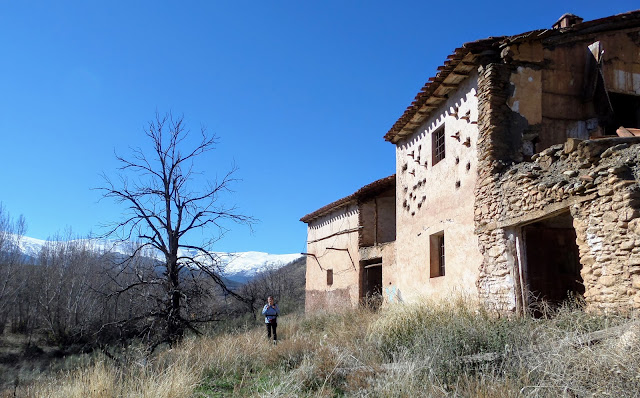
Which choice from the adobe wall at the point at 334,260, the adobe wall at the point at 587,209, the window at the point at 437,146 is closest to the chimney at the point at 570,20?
the window at the point at 437,146

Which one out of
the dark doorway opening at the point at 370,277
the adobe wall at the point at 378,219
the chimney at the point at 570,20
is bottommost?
the dark doorway opening at the point at 370,277

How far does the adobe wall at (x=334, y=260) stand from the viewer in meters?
17.8

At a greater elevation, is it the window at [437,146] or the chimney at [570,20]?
the chimney at [570,20]

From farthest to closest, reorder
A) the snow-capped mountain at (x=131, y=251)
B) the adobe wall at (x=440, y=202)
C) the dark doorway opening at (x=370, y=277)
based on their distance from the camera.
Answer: the dark doorway opening at (x=370, y=277) < the snow-capped mountain at (x=131, y=251) < the adobe wall at (x=440, y=202)

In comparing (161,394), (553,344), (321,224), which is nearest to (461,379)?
(553,344)

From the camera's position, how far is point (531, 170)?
8.38 meters

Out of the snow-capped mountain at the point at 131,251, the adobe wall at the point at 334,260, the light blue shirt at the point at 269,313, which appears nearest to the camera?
the light blue shirt at the point at 269,313

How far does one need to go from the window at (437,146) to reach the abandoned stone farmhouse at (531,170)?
3cm

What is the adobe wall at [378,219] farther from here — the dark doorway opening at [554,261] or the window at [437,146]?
the dark doorway opening at [554,261]

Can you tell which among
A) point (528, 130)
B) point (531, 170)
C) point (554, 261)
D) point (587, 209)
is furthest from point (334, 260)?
point (587, 209)

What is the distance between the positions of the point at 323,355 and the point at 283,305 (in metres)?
23.4

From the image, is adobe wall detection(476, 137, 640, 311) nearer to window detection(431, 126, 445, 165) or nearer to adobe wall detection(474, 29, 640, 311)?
adobe wall detection(474, 29, 640, 311)

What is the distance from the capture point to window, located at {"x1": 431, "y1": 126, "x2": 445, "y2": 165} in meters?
12.2

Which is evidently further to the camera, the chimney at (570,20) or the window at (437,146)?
the window at (437,146)
